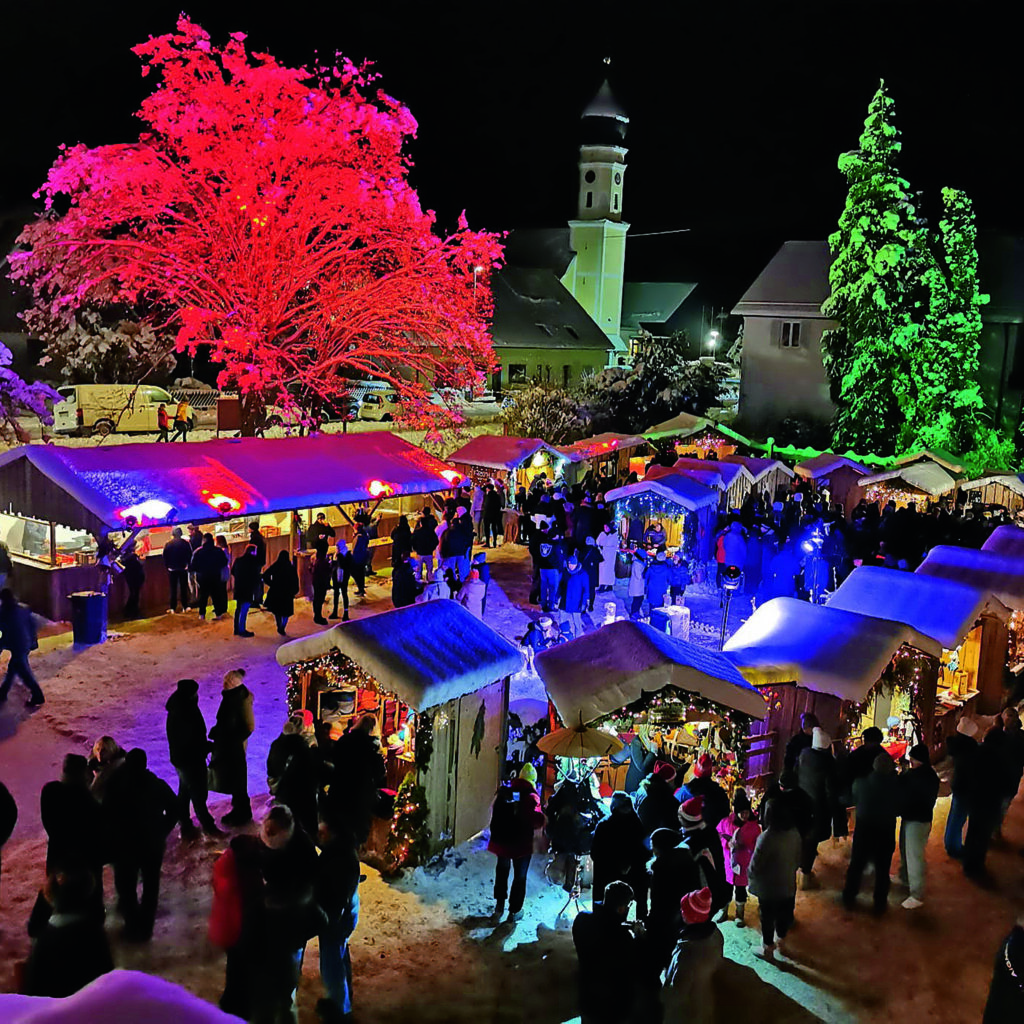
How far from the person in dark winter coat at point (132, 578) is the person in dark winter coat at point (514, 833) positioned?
28.7 feet

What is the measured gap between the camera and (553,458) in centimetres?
2428

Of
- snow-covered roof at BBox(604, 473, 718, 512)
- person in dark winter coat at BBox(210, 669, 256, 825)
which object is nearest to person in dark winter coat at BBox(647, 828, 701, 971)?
person in dark winter coat at BBox(210, 669, 256, 825)

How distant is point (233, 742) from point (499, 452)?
1544 centimetres

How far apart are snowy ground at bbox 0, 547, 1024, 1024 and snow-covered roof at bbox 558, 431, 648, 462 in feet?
53.2

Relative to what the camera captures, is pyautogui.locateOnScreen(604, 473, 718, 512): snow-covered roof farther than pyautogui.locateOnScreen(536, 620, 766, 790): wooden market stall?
Yes

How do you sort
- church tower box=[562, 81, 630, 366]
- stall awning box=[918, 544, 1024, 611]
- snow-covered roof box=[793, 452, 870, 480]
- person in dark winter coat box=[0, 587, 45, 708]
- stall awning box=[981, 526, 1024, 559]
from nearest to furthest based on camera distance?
person in dark winter coat box=[0, 587, 45, 708] < stall awning box=[918, 544, 1024, 611] < stall awning box=[981, 526, 1024, 559] < snow-covered roof box=[793, 452, 870, 480] < church tower box=[562, 81, 630, 366]

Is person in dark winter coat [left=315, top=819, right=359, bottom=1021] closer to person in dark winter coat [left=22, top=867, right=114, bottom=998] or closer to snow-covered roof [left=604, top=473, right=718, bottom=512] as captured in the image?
person in dark winter coat [left=22, top=867, right=114, bottom=998]

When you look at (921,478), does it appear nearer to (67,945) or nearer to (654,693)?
(654,693)

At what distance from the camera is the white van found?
3028cm

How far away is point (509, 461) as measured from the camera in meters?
22.6

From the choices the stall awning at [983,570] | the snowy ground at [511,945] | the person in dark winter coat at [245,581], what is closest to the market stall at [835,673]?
the snowy ground at [511,945]

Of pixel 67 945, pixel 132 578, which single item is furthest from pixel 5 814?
pixel 132 578

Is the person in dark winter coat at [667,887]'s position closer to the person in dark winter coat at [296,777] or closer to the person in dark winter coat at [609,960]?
the person in dark winter coat at [609,960]

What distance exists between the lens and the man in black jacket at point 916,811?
25.0 feet
